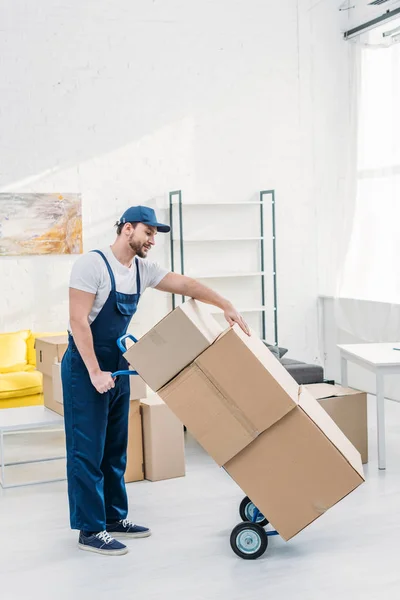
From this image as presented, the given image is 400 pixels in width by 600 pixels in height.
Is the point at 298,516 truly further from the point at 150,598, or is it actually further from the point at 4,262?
the point at 4,262

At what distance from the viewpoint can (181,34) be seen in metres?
7.09

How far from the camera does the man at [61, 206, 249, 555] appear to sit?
128 inches

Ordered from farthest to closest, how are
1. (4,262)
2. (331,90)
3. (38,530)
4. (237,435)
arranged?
(331,90) < (4,262) < (38,530) < (237,435)

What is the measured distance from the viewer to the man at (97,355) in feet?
10.7

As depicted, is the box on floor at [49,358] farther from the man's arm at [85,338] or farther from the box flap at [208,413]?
the box flap at [208,413]

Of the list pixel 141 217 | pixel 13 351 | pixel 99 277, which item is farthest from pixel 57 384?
pixel 13 351

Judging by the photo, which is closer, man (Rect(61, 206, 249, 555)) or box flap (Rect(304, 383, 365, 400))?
man (Rect(61, 206, 249, 555))

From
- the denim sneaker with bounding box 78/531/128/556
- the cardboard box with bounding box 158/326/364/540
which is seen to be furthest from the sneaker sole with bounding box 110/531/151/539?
the cardboard box with bounding box 158/326/364/540

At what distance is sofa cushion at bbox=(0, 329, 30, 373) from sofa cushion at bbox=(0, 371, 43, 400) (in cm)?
25

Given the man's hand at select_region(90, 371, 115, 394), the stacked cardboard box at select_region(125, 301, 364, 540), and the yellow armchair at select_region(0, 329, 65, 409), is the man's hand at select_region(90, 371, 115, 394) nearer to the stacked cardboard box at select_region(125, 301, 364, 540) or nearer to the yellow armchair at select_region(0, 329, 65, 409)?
the stacked cardboard box at select_region(125, 301, 364, 540)

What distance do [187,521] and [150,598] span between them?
2.88 ft

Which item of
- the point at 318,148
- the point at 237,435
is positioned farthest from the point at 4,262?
the point at 237,435

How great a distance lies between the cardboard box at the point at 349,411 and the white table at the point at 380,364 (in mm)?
121

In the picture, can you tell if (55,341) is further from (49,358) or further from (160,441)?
(160,441)
